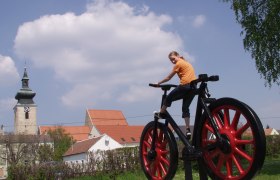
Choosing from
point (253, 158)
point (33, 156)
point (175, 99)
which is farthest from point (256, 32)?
point (33, 156)

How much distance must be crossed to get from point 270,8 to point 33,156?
5879cm

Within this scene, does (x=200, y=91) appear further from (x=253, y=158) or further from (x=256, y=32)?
(x=256, y=32)

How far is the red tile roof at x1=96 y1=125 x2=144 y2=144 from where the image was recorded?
307 feet

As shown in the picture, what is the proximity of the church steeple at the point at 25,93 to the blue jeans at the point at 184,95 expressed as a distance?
124 metres

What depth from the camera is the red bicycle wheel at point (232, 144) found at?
15.1 feet

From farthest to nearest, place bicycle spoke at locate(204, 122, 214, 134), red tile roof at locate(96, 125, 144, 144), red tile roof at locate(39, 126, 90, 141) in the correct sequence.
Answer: red tile roof at locate(39, 126, 90, 141) → red tile roof at locate(96, 125, 144, 144) → bicycle spoke at locate(204, 122, 214, 134)

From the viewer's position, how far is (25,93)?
127m

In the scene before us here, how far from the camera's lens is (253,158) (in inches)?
181

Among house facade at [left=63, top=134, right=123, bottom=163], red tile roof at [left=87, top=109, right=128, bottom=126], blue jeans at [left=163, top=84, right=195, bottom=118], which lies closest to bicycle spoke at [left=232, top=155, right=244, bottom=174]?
blue jeans at [left=163, top=84, right=195, bottom=118]

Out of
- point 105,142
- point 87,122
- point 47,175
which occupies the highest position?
point 87,122

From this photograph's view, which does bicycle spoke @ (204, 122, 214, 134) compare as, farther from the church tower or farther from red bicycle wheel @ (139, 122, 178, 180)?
the church tower

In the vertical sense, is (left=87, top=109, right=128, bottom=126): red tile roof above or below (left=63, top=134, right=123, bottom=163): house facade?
above

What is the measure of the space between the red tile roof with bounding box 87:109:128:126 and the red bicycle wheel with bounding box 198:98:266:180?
112 m

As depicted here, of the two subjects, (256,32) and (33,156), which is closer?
(256,32)
